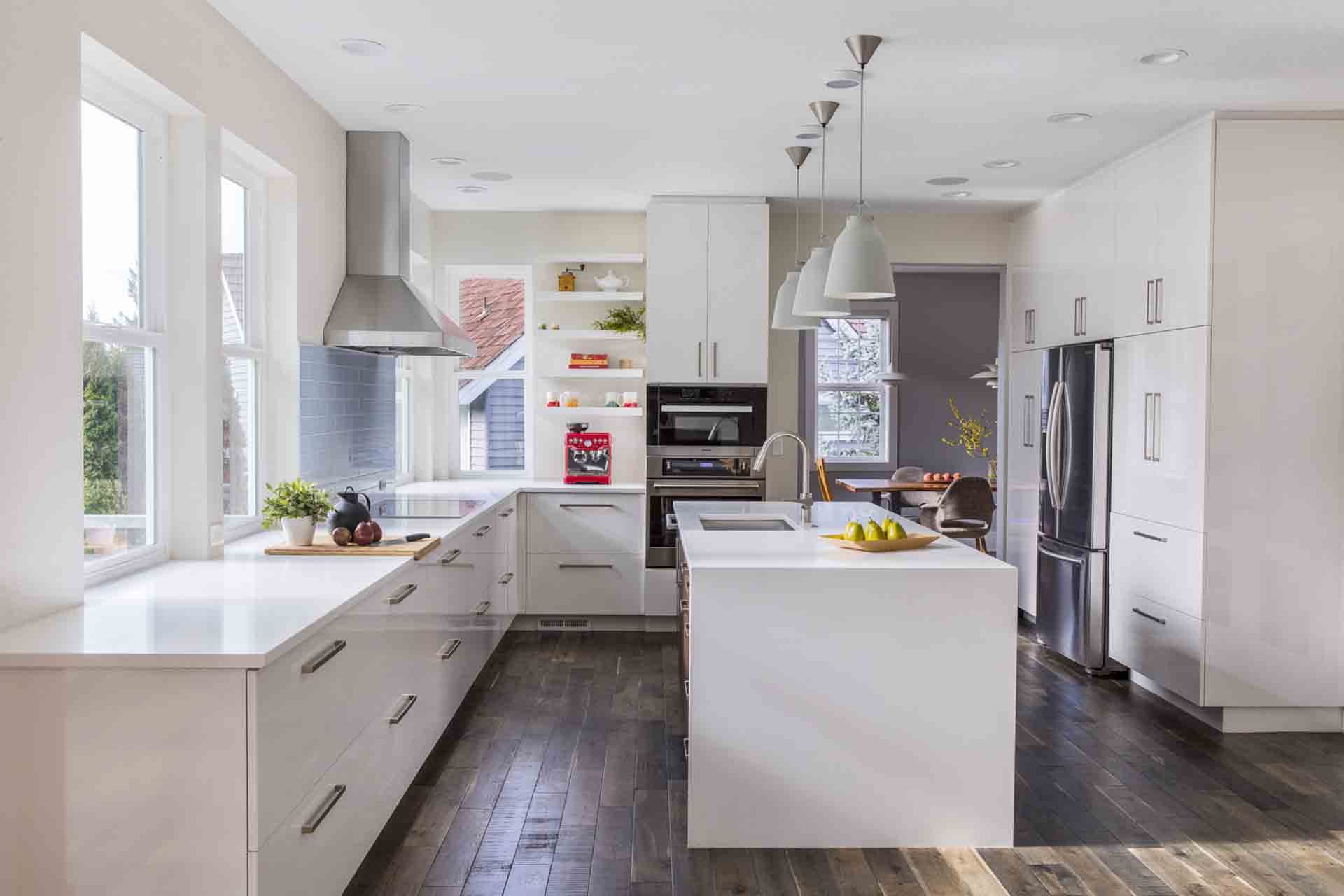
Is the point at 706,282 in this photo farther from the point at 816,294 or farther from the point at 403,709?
the point at 403,709

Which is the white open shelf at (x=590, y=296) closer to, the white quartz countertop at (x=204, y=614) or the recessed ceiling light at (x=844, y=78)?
the recessed ceiling light at (x=844, y=78)

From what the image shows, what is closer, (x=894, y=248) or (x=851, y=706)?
(x=851, y=706)

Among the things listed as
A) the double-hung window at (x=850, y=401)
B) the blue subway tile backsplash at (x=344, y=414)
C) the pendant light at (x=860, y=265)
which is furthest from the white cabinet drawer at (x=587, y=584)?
the double-hung window at (x=850, y=401)

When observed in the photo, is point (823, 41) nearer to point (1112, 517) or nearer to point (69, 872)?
point (1112, 517)

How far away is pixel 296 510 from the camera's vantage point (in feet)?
11.4

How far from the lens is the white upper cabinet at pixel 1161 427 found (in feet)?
14.0

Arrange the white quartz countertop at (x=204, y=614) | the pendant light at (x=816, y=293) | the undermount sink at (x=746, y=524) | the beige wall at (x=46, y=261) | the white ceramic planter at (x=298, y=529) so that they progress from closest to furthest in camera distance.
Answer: the white quartz countertop at (x=204, y=614) < the beige wall at (x=46, y=261) < the white ceramic planter at (x=298, y=529) < the pendant light at (x=816, y=293) < the undermount sink at (x=746, y=524)

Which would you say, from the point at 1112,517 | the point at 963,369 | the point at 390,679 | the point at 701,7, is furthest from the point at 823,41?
the point at 963,369

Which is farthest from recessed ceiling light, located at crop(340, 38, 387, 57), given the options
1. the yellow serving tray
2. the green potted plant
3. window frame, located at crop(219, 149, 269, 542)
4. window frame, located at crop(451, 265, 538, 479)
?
window frame, located at crop(451, 265, 538, 479)

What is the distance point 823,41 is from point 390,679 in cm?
245

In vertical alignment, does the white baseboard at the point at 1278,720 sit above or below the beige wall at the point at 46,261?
below

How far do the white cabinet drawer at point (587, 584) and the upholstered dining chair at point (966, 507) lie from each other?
1.82 meters

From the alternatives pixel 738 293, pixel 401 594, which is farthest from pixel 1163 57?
Result: pixel 401 594

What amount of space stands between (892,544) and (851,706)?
1.78ft
